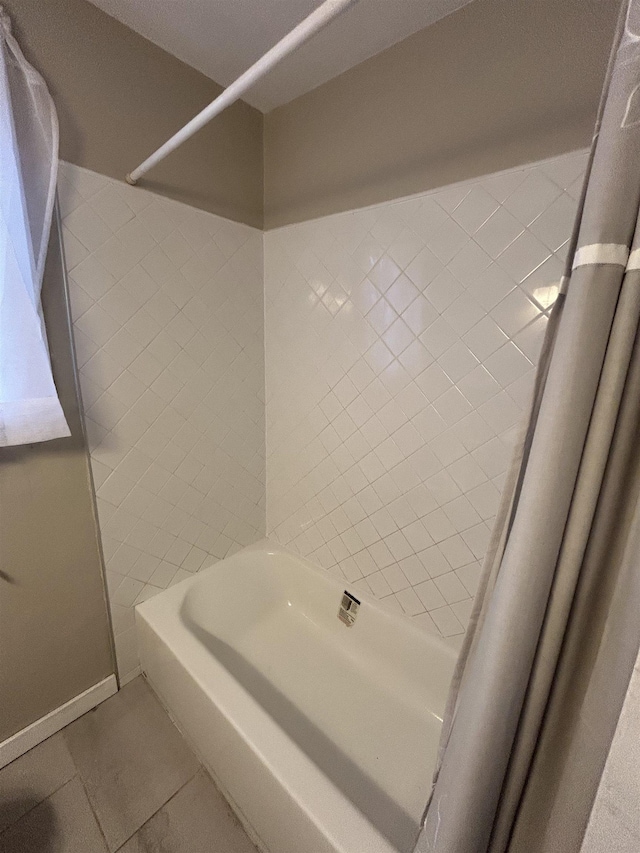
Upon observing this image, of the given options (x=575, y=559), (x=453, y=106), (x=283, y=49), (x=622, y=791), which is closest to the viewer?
(x=622, y=791)

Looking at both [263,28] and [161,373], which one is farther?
[161,373]

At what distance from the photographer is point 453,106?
3.58ft

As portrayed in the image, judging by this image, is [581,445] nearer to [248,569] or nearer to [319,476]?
[319,476]

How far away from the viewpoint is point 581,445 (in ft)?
1.65

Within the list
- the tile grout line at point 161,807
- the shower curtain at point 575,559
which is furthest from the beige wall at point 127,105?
the tile grout line at point 161,807

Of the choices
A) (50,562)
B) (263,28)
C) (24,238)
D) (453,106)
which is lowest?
(50,562)

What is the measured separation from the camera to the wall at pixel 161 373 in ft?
3.86

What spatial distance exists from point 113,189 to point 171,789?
1.97m

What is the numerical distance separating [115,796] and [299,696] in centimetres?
63

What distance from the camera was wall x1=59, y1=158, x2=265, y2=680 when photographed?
3.86 feet

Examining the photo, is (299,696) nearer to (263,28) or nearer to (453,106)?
(453,106)

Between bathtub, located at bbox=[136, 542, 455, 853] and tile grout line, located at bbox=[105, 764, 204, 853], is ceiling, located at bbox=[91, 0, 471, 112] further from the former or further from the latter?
tile grout line, located at bbox=[105, 764, 204, 853]

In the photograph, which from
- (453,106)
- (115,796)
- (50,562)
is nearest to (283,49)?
(453,106)

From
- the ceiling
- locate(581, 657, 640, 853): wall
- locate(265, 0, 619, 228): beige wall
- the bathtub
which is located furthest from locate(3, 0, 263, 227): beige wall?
locate(581, 657, 640, 853): wall
